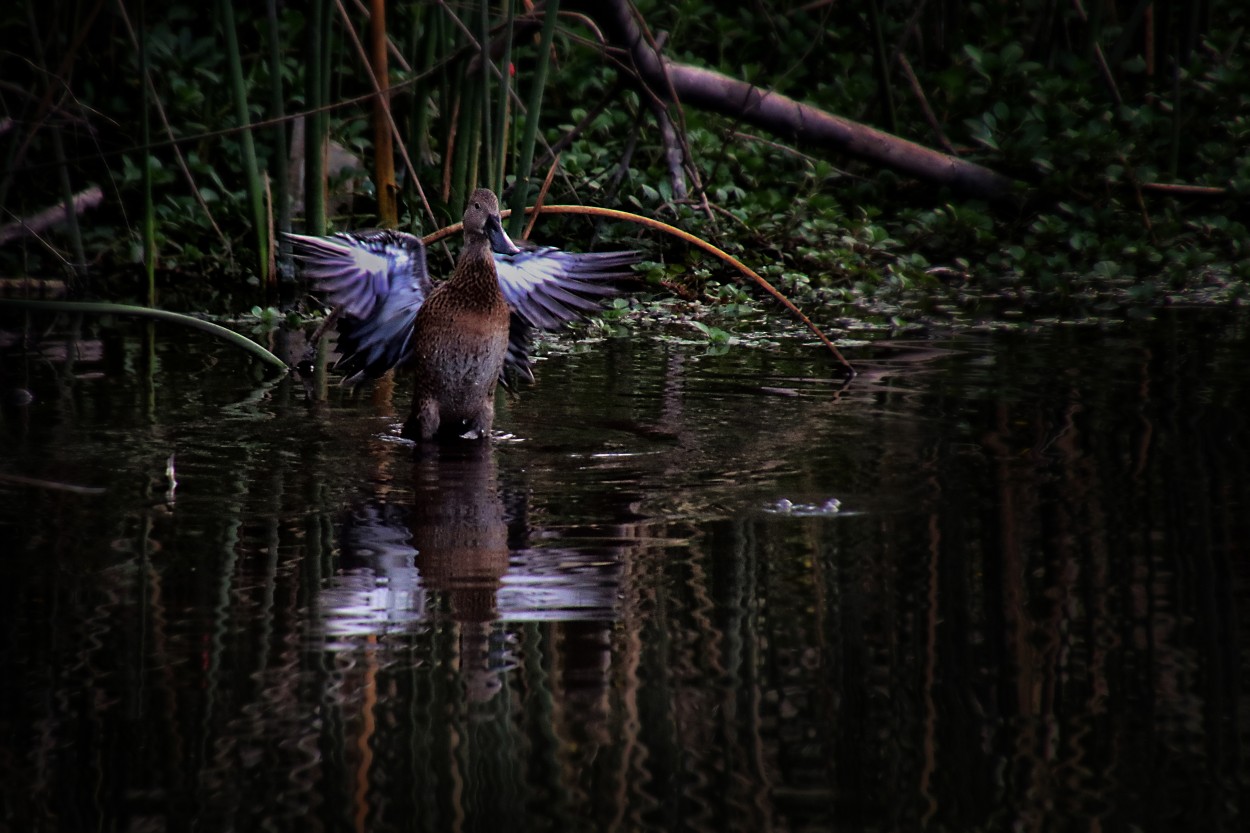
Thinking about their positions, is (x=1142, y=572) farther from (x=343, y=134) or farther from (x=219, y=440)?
(x=343, y=134)

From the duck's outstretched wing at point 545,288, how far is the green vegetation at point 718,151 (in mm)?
1432

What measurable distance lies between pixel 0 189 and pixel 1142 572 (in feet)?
13.0

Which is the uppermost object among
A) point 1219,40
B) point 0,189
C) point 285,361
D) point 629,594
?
point 1219,40

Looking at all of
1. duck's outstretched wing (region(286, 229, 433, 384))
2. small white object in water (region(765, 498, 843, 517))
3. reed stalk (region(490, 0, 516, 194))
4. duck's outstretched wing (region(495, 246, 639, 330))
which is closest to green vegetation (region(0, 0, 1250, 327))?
reed stalk (region(490, 0, 516, 194))

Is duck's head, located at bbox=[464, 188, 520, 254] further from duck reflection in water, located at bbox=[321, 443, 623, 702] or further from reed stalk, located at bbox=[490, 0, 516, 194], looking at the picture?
duck reflection in water, located at bbox=[321, 443, 623, 702]

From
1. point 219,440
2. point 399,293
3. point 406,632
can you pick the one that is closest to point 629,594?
point 406,632

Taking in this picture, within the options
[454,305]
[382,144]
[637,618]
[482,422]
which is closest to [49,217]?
[382,144]

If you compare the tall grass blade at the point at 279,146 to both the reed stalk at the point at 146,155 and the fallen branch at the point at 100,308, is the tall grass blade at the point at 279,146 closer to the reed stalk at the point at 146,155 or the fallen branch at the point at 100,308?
the reed stalk at the point at 146,155

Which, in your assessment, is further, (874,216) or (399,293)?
(874,216)

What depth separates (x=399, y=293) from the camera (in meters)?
5.59

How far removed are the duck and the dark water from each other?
237 mm

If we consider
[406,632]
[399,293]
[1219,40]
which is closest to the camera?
[406,632]

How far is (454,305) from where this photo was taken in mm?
5406

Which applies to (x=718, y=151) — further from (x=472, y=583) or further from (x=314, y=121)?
(x=472, y=583)
